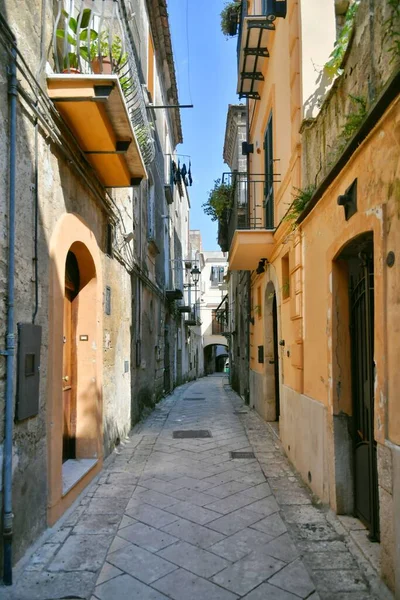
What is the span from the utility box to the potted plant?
930 centimetres

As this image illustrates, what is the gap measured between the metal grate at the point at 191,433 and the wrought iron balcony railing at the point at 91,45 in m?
4.85

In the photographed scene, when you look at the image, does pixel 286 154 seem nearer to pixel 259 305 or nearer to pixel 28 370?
pixel 259 305

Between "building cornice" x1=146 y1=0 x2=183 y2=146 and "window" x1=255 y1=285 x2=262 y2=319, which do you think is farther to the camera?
"building cornice" x1=146 y1=0 x2=183 y2=146

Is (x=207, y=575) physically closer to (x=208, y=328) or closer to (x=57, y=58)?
(x=57, y=58)

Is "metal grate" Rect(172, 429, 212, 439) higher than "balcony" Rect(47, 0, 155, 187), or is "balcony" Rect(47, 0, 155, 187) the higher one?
"balcony" Rect(47, 0, 155, 187)

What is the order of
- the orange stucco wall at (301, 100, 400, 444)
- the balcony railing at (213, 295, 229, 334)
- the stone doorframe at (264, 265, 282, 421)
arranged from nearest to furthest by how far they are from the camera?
the orange stucco wall at (301, 100, 400, 444)
the stone doorframe at (264, 265, 282, 421)
the balcony railing at (213, 295, 229, 334)

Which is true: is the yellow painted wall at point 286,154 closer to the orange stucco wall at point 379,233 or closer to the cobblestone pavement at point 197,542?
the orange stucco wall at point 379,233

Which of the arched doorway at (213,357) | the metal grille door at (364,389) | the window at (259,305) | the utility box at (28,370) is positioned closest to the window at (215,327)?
Answer: the arched doorway at (213,357)

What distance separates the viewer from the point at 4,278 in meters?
3.12

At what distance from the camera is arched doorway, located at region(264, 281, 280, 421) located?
9234 mm

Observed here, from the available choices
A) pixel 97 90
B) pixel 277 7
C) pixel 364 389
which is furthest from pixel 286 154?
pixel 364 389

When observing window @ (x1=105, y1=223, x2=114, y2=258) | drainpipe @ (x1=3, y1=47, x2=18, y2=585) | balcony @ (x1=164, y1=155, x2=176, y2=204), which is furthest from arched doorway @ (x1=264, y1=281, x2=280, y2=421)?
balcony @ (x1=164, y1=155, x2=176, y2=204)

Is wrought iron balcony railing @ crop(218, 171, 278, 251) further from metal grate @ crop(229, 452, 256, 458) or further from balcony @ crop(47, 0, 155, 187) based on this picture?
metal grate @ crop(229, 452, 256, 458)

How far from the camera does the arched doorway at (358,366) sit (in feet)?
12.2
